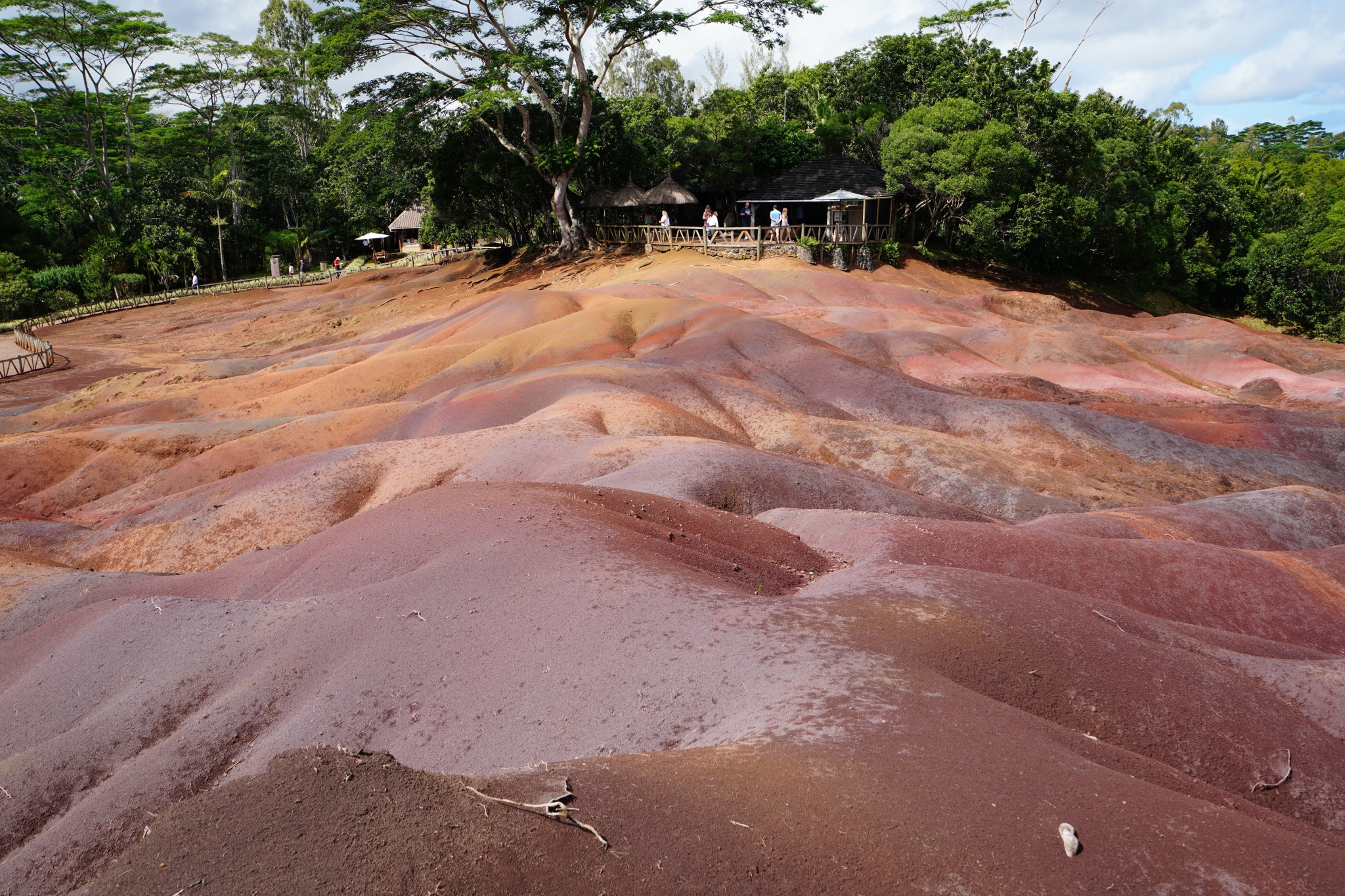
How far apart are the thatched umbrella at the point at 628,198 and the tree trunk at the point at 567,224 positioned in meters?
2.41

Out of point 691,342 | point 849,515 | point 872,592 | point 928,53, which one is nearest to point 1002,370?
point 691,342

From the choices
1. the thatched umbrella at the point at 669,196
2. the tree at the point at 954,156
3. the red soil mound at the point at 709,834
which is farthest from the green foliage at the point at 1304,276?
the red soil mound at the point at 709,834

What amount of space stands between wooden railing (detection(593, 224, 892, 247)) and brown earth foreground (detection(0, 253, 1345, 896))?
20430mm

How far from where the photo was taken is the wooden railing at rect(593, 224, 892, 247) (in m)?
44.4

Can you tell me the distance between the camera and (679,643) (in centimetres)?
779

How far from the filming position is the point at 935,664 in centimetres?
763

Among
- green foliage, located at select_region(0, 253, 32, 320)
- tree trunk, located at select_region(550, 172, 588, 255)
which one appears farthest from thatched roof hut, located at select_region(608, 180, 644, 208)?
green foliage, located at select_region(0, 253, 32, 320)

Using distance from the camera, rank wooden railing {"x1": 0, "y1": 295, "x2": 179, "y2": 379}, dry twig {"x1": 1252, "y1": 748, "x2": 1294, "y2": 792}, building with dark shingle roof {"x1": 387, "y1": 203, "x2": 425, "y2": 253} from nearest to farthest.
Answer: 1. dry twig {"x1": 1252, "y1": 748, "x2": 1294, "y2": 792}
2. wooden railing {"x1": 0, "y1": 295, "x2": 179, "y2": 379}
3. building with dark shingle roof {"x1": 387, "y1": 203, "x2": 425, "y2": 253}

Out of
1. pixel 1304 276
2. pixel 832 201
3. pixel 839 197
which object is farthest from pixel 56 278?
pixel 1304 276

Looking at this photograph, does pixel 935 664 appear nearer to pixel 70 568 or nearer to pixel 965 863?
pixel 965 863

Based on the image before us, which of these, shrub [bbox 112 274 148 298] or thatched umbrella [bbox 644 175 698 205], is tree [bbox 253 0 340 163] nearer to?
shrub [bbox 112 274 148 298]

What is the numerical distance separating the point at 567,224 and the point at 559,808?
46817 mm

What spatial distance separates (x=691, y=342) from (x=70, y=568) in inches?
691

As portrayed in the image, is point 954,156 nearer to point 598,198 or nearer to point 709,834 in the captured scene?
point 598,198
